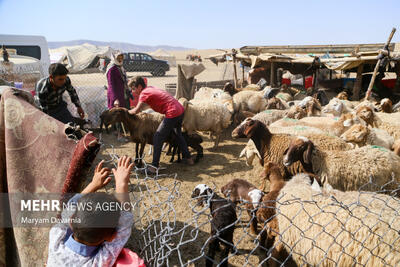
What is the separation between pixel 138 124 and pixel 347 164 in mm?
4104

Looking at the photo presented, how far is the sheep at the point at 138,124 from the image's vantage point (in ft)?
18.7

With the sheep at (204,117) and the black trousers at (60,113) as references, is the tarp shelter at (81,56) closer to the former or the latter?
the sheep at (204,117)

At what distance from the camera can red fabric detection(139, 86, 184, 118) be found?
5.05 metres

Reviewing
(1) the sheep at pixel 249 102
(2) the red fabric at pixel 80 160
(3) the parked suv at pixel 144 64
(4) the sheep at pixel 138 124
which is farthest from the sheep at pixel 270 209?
(3) the parked suv at pixel 144 64

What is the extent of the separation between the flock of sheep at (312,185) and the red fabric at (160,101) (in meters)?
0.91

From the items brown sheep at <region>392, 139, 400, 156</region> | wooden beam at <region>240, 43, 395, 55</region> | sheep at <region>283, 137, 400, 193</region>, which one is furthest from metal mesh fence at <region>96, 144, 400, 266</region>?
wooden beam at <region>240, 43, 395, 55</region>

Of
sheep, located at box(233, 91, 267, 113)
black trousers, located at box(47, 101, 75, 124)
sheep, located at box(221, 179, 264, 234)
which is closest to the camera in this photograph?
sheep, located at box(221, 179, 264, 234)

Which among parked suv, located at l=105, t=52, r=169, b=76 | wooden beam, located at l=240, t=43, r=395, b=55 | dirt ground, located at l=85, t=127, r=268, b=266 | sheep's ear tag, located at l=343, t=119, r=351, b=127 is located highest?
wooden beam, located at l=240, t=43, r=395, b=55

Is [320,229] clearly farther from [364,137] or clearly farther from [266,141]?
[364,137]

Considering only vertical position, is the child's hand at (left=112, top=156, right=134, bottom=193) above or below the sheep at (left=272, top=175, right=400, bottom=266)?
above

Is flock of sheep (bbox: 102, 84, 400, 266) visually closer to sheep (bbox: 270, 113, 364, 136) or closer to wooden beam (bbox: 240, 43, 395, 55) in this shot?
sheep (bbox: 270, 113, 364, 136)

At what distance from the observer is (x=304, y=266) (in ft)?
7.86

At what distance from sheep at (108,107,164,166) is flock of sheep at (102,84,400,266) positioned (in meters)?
0.02

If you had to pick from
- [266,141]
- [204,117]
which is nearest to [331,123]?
[266,141]
